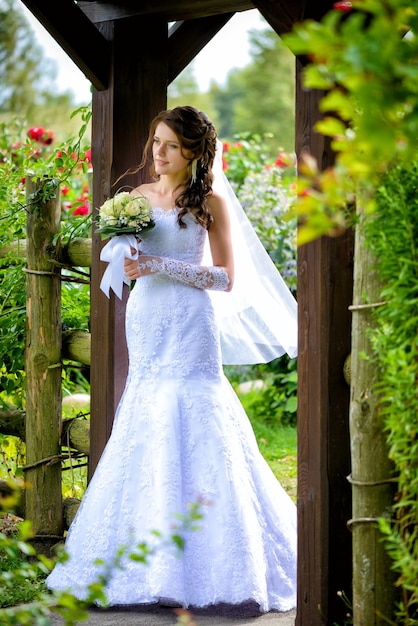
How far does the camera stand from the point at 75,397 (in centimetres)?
812

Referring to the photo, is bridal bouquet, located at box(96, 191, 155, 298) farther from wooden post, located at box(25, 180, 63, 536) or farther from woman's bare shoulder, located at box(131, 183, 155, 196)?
wooden post, located at box(25, 180, 63, 536)

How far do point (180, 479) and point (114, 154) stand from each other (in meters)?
1.61

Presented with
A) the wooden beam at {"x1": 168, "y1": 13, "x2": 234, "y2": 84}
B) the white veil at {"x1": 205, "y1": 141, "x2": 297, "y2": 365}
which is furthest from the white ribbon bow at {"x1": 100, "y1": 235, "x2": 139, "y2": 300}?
the wooden beam at {"x1": 168, "y1": 13, "x2": 234, "y2": 84}

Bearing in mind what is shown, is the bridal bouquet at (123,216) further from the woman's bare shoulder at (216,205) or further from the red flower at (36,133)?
the red flower at (36,133)

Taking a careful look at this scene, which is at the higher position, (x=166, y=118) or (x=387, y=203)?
(x=166, y=118)

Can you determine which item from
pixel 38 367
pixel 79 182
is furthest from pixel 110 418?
pixel 79 182

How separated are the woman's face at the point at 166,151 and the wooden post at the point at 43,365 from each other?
2.53 feet

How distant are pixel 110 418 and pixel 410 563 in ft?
7.64

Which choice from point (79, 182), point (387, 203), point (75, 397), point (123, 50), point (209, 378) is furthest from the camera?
point (79, 182)

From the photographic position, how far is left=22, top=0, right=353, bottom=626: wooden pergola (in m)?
3.40

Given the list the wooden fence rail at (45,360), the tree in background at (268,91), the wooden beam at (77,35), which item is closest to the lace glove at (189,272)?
the wooden fence rail at (45,360)

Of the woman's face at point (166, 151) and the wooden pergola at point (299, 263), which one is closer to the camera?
the wooden pergola at point (299, 263)

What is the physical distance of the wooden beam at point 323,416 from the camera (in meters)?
3.39

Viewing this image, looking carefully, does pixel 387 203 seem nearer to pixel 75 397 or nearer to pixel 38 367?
pixel 38 367
